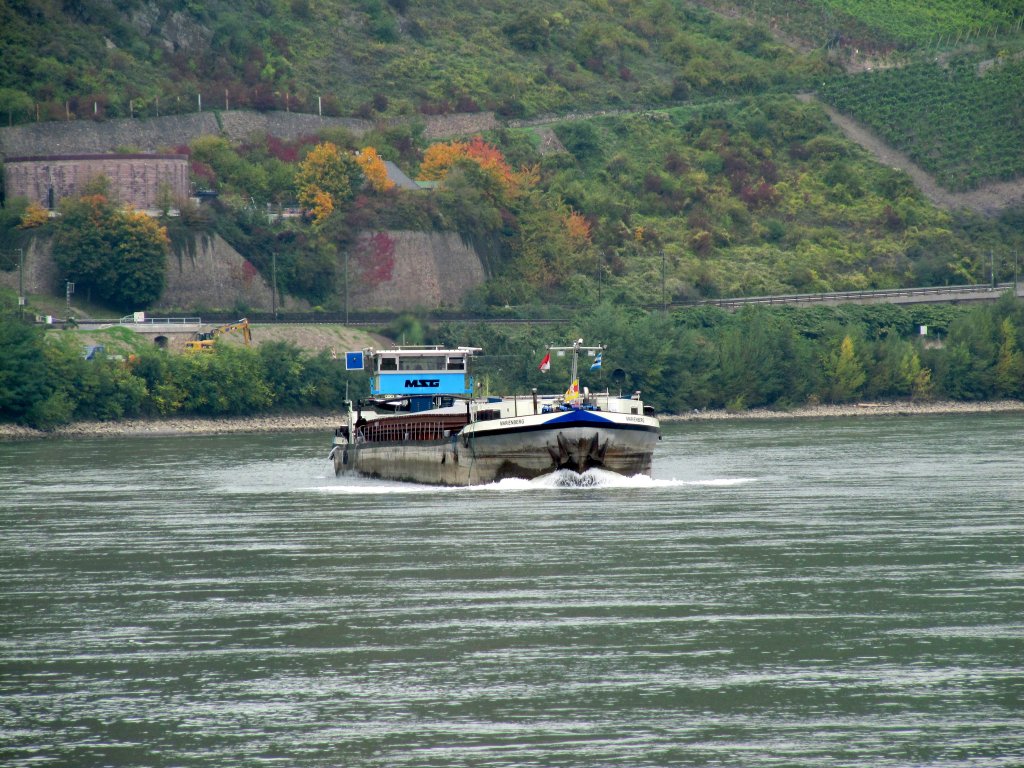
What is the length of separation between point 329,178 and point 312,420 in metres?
41.4

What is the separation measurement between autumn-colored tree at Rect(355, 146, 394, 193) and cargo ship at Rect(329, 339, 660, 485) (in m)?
94.6

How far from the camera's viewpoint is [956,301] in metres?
172

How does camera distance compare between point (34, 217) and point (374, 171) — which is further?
point (374, 171)

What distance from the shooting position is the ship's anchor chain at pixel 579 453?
2470 inches

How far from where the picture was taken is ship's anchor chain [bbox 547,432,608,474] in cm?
6275

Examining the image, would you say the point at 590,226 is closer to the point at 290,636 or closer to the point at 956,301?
the point at 956,301

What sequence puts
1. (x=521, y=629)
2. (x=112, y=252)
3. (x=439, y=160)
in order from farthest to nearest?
(x=439, y=160) < (x=112, y=252) < (x=521, y=629)

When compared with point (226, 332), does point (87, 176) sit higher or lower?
higher

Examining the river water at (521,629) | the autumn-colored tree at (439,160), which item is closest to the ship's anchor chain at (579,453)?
the river water at (521,629)

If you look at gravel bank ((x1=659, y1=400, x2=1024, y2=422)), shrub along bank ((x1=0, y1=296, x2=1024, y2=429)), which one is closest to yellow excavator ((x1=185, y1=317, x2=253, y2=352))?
shrub along bank ((x1=0, y1=296, x2=1024, y2=429))

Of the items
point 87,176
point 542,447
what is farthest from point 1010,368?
point 542,447

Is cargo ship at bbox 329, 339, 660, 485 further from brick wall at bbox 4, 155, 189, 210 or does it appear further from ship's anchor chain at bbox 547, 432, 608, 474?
brick wall at bbox 4, 155, 189, 210

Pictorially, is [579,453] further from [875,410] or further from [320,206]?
[320,206]

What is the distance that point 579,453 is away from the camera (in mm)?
63219
